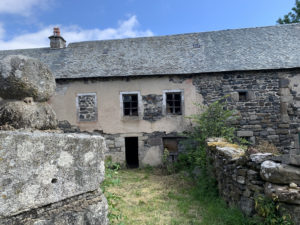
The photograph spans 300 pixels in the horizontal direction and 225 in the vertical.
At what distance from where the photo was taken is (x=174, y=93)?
32.1 feet

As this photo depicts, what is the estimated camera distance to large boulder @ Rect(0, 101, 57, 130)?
1738 mm

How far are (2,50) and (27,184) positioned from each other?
1378 cm

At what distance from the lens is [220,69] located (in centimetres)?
933

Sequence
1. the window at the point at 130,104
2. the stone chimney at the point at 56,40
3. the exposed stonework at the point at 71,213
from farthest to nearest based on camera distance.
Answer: the stone chimney at the point at 56,40, the window at the point at 130,104, the exposed stonework at the point at 71,213

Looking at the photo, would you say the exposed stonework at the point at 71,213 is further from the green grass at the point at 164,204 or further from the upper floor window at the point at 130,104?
the upper floor window at the point at 130,104

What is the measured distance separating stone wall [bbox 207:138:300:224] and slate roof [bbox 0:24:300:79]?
5717 mm

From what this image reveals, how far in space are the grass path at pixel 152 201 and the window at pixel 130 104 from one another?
302 centimetres

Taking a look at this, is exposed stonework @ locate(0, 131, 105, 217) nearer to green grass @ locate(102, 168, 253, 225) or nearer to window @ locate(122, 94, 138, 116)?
green grass @ locate(102, 168, 253, 225)

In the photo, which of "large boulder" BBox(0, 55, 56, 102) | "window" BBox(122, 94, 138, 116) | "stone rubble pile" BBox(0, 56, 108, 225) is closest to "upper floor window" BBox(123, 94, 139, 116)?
"window" BBox(122, 94, 138, 116)

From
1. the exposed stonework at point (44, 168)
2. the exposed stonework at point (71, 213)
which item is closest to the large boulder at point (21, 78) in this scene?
the exposed stonework at point (44, 168)

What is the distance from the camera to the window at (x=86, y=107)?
985 centimetres

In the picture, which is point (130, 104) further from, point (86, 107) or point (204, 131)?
point (204, 131)

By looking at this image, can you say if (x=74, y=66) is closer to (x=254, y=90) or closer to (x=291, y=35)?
(x=254, y=90)

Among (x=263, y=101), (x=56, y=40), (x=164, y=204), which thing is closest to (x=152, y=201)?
(x=164, y=204)
